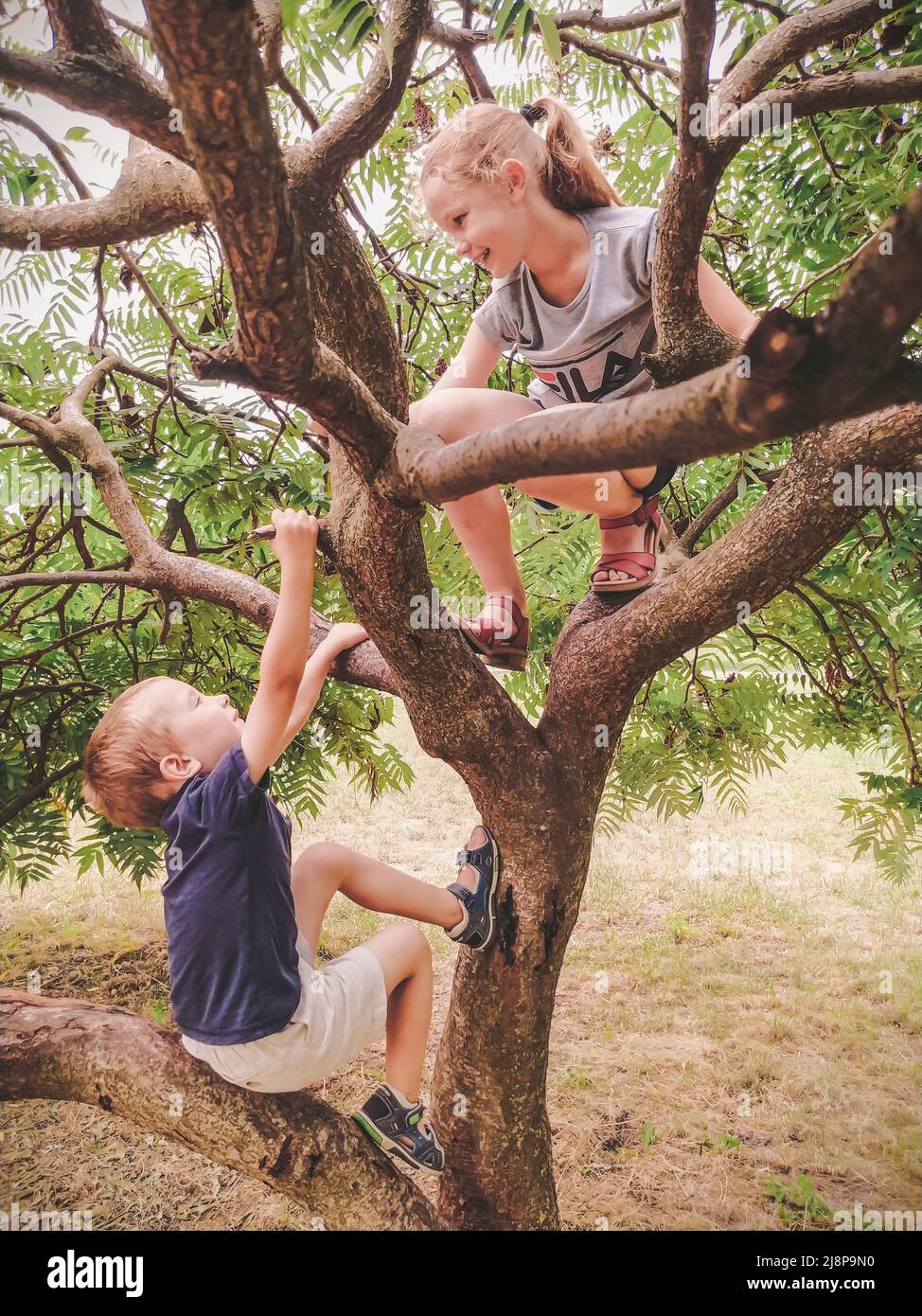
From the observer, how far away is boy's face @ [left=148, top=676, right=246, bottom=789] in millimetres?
1774

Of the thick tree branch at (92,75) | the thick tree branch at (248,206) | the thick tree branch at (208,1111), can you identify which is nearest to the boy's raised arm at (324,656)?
the thick tree branch at (208,1111)

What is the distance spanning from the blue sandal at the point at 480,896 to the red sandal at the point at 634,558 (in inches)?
28.4

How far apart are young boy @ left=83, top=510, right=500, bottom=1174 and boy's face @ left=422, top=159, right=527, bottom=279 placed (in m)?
0.66

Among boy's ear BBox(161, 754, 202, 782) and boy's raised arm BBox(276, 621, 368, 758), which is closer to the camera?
boy's ear BBox(161, 754, 202, 782)

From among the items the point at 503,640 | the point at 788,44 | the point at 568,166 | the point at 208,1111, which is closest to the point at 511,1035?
the point at 208,1111

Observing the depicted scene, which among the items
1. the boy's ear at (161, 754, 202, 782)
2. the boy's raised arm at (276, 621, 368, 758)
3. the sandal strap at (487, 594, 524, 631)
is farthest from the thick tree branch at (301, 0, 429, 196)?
the boy's ear at (161, 754, 202, 782)

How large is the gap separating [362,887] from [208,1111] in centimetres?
56

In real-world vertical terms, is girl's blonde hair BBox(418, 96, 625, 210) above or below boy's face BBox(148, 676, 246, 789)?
above

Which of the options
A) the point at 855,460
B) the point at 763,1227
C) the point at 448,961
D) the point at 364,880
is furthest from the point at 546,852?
the point at 448,961

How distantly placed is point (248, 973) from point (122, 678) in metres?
1.45

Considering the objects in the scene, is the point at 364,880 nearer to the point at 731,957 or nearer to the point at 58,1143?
the point at 58,1143

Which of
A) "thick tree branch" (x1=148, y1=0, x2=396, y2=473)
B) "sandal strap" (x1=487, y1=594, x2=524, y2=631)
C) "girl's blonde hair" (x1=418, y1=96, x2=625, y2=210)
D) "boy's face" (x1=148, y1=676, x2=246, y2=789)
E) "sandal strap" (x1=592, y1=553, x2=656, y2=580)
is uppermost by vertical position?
"girl's blonde hair" (x1=418, y1=96, x2=625, y2=210)

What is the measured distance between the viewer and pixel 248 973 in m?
1.66

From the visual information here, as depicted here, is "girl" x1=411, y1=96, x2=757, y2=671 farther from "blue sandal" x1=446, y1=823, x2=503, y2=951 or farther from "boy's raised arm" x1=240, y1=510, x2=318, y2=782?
"blue sandal" x1=446, y1=823, x2=503, y2=951
